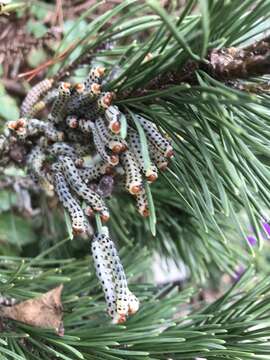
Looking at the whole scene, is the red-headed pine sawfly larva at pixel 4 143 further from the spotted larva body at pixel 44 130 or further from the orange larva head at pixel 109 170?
the orange larva head at pixel 109 170

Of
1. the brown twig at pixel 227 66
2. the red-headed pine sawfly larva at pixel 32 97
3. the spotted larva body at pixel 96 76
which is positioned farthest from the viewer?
the red-headed pine sawfly larva at pixel 32 97

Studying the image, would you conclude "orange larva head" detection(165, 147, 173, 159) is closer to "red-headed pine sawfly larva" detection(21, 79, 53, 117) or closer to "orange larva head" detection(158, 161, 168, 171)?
"orange larva head" detection(158, 161, 168, 171)

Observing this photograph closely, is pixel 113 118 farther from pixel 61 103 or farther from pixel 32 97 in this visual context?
pixel 32 97

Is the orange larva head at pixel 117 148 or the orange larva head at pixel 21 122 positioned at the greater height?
the orange larva head at pixel 21 122

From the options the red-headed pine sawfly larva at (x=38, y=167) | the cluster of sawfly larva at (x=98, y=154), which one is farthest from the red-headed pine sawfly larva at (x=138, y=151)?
the red-headed pine sawfly larva at (x=38, y=167)

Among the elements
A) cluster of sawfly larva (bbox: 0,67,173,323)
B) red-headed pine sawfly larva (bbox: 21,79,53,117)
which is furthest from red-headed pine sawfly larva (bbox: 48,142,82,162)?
red-headed pine sawfly larva (bbox: 21,79,53,117)

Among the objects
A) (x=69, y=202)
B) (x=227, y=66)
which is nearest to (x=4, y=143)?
(x=69, y=202)
